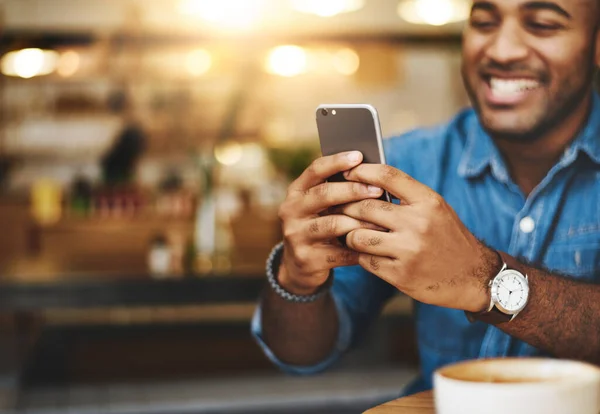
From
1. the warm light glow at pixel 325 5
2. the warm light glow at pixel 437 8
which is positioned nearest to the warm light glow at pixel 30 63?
the warm light glow at pixel 325 5

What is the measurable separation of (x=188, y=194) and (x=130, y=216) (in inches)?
20.1

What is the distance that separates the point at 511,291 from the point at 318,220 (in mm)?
233

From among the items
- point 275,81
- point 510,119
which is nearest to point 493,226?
point 510,119

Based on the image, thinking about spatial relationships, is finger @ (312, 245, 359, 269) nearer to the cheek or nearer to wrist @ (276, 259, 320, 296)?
wrist @ (276, 259, 320, 296)

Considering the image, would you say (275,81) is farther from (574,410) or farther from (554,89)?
(574,410)

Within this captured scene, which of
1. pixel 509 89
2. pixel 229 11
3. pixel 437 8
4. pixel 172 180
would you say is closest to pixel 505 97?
pixel 509 89

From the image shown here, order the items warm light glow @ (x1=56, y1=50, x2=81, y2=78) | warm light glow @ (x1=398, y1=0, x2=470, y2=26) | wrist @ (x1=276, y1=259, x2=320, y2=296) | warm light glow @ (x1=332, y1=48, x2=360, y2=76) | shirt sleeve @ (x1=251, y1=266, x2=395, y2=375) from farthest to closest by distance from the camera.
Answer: warm light glow @ (x1=332, y1=48, x2=360, y2=76)
warm light glow @ (x1=56, y1=50, x2=81, y2=78)
warm light glow @ (x1=398, y1=0, x2=470, y2=26)
shirt sleeve @ (x1=251, y1=266, x2=395, y2=375)
wrist @ (x1=276, y1=259, x2=320, y2=296)

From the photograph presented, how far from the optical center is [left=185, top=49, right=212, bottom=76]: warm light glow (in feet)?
22.5

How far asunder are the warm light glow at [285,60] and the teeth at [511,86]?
564cm

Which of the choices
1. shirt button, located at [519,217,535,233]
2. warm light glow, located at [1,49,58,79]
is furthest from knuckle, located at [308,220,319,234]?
warm light glow, located at [1,49,58,79]

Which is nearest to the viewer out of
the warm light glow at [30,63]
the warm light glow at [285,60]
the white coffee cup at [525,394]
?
the white coffee cup at [525,394]

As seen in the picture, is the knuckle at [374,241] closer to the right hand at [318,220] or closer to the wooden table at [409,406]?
the right hand at [318,220]

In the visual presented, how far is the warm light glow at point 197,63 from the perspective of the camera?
6.85 m

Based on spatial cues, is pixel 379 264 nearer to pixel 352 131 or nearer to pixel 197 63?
pixel 352 131
